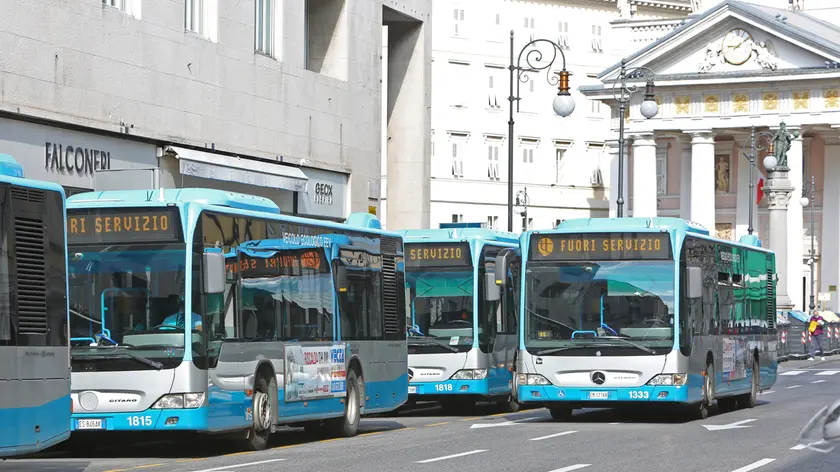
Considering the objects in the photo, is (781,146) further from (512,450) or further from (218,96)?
(512,450)

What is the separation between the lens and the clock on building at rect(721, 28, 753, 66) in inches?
3327

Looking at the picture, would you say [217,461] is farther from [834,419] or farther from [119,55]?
[119,55]

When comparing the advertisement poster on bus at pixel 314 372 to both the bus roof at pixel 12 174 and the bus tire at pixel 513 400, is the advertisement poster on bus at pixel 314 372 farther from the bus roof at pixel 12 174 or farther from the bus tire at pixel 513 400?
the bus tire at pixel 513 400

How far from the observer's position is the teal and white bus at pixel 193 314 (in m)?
16.0

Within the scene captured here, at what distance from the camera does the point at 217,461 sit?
15867 millimetres

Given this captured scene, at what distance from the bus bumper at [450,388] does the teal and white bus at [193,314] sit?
19.5 ft

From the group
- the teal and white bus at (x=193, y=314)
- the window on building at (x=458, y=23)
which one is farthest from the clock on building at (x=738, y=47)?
the teal and white bus at (x=193, y=314)

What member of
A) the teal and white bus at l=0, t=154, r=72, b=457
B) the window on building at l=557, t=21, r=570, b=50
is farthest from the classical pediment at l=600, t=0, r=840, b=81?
the teal and white bus at l=0, t=154, r=72, b=457

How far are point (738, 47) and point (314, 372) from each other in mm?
68764

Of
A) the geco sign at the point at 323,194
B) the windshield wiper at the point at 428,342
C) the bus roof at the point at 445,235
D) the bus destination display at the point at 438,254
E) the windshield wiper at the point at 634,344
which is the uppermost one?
the geco sign at the point at 323,194

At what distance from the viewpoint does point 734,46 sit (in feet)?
279

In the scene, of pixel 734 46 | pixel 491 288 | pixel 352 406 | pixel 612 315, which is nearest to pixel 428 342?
pixel 491 288

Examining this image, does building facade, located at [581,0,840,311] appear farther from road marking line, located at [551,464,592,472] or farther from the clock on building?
road marking line, located at [551,464,592,472]

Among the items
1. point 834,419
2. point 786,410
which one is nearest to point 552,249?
point 786,410
